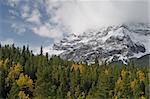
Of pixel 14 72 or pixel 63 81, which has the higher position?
pixel 14 72

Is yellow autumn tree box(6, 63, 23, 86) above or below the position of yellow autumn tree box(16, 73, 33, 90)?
above

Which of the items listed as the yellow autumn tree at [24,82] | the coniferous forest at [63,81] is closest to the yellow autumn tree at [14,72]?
the coniferous forest at [63,81]

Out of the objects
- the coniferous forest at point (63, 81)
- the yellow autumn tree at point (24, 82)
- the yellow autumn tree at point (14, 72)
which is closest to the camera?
the coniferous forest at point (63, 81)

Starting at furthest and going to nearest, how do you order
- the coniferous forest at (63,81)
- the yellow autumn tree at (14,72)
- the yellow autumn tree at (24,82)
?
the yellow autumn tree at (24,82) < the yellow autumn tree at (14,72) < the coniferous forest at (63,81)

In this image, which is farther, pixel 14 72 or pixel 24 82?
pixel 14 72

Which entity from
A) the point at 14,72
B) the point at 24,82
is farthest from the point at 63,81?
the point at 14,72

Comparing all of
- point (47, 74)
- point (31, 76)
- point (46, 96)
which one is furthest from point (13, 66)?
point (46, 96)

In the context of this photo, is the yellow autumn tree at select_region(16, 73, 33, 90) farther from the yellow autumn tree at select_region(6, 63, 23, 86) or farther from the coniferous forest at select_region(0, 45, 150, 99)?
the yellow autumn tree at select_region(6, 63, 23, 86)

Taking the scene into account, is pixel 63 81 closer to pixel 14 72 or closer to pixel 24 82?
pixel 24 82

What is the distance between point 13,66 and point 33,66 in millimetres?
10040

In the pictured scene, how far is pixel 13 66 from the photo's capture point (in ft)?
540

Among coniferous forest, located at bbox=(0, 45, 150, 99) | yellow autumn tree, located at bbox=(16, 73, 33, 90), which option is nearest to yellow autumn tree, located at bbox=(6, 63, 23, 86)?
coniferous forest, located at bbox=(0, 45, 150, 99)

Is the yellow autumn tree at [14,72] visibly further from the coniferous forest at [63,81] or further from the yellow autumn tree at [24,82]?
the yellow autumn tree at [24,82]

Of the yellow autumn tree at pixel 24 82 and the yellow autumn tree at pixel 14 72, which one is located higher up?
the yellow autumn tree at pixel 14 72
